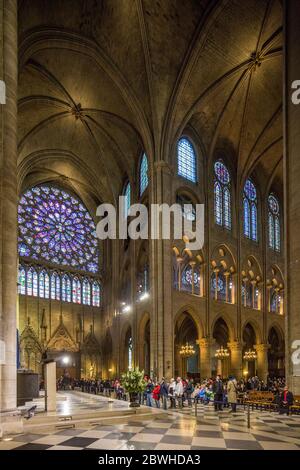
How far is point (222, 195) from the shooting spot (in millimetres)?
34219

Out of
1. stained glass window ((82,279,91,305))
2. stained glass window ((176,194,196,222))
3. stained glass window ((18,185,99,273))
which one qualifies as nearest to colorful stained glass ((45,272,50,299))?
stained glass window ((18,185,99,273))

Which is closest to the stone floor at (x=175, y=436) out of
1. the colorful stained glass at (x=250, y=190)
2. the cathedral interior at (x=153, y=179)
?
the cathedral interior at (x=153, y=179)

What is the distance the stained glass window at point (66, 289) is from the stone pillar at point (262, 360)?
17.1 m

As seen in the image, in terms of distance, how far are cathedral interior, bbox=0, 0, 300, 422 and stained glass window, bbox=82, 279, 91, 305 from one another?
0.28 m

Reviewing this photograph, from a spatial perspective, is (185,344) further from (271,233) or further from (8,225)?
(8,225)

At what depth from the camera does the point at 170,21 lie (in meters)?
24.7

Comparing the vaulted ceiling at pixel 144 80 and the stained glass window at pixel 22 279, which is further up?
the vaulted ceiling at pixel 144 80

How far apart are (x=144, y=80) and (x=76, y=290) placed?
2040cm

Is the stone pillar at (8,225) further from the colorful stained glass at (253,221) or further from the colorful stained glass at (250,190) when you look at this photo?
the colorful stained glass at (253,221)

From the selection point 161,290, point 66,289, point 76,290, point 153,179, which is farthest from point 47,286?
point 153,179

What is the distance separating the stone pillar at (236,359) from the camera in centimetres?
3196

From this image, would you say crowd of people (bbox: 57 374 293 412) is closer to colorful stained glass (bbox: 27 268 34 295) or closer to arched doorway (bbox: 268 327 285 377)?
colorful stained glass (bbox: 27 268 34 295)

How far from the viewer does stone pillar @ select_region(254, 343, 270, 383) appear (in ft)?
115

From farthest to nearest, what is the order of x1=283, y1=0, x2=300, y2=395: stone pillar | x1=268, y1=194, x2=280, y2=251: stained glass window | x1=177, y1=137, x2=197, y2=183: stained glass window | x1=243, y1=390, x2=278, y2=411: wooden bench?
x1=268, y1=194, x2=280, y2=251: stained glass window → x1=177, y1=137, x2=197, y2=183: stained glass window → x1=243, y1=390, x2=278, y2=411: wooden bench → x1=283, y1=0, x2=300, y2=395: stone pillar
